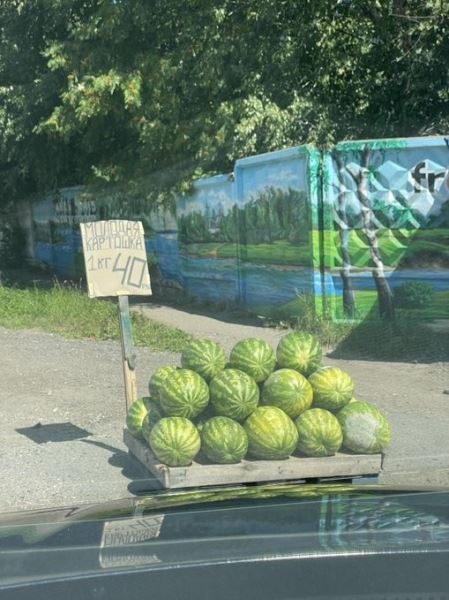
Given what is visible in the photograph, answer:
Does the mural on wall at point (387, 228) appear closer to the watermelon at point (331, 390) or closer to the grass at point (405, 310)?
the grass at point (405, 310)

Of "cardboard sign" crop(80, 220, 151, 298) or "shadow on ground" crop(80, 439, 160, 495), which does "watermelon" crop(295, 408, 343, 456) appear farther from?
"cardboard sign" crop(80, 220, 151, 298)

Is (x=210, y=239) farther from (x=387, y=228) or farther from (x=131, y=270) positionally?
(x=131, y=270)

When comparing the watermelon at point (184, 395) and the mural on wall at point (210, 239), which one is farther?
the mural on wall at point (210, 239)

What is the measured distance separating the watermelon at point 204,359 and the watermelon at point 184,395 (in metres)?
0.14

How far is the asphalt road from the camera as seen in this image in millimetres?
6090

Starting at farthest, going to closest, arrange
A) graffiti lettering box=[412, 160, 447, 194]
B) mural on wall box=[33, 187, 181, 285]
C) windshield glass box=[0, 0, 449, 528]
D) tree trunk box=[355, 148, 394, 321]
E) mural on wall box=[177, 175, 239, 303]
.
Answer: mural on wall box=[33, 187, 181, 285] → mural on wall box=[177, 175, 239, 303] → tree trunk box=[355, 148, 394, 321] → graffiti lettering box=[412, 160, 447, 194] → windshield glass box=[0, 0, 449, 528]

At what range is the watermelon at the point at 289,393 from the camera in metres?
5.44

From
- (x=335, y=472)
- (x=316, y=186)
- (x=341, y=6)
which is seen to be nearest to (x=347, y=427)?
(x=335, y=472)

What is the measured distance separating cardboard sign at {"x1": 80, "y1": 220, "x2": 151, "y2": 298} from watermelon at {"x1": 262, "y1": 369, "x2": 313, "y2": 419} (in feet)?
4.59

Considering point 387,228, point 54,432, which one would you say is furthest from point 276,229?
point 54,432

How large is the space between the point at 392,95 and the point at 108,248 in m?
6.47

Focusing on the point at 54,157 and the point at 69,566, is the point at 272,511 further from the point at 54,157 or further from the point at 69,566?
the point at 54,157

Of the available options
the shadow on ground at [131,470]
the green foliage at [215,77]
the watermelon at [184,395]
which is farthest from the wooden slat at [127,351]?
the green foliage at [215,77]

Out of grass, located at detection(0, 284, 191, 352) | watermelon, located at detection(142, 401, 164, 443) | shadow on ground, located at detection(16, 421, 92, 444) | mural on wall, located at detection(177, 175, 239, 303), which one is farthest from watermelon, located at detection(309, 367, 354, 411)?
mural on wall, located at detection(177, 175, 239, 303)
